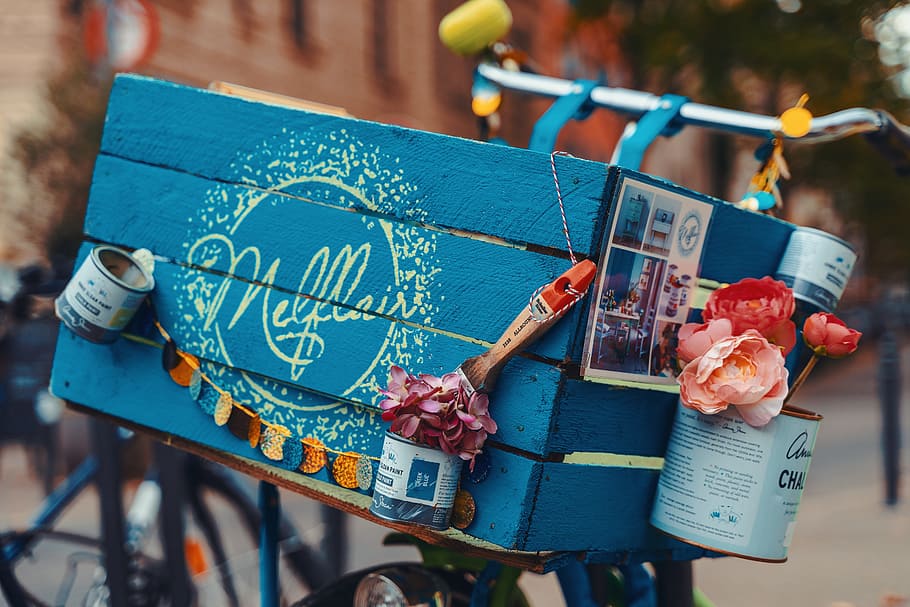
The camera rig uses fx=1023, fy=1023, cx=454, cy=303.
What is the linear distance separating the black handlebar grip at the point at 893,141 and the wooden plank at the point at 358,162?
0.85 m

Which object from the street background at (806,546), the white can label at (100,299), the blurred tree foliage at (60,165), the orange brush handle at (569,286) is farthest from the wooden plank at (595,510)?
the blurred tree foliage at (60,165)

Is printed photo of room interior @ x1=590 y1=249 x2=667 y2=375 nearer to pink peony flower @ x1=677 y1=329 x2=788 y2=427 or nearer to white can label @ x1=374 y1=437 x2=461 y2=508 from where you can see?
pink peony flower @ x1=677 y1=329 x2=788 y2=427

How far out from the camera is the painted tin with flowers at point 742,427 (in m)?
1.62

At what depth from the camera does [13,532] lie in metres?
2.83

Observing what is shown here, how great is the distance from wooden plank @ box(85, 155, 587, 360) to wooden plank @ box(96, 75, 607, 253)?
3 centimetres

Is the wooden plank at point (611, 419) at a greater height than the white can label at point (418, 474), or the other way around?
the wooden plank at point (611, 419)

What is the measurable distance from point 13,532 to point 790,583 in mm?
3635

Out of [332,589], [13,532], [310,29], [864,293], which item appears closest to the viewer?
[332,589]

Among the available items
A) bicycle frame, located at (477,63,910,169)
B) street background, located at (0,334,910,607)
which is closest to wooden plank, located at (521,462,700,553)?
bicycle frame, located at (477,63,910,169)

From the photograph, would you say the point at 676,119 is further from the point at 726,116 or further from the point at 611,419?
the point at 611,419

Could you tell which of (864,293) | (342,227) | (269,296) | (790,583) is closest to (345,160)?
(342,227)

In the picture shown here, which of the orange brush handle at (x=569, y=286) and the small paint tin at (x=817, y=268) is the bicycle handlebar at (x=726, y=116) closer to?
the small paint tin at (x=817, y=268)

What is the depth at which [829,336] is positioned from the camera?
1728 mm

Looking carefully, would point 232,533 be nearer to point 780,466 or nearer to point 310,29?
point 780,466
